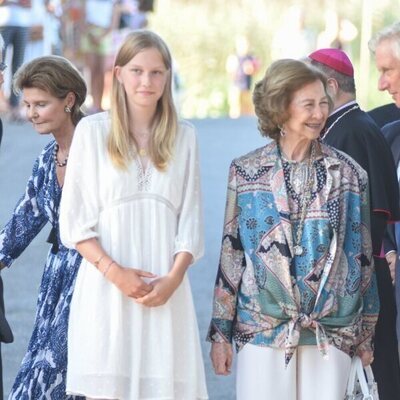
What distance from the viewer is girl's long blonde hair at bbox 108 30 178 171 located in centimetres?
550

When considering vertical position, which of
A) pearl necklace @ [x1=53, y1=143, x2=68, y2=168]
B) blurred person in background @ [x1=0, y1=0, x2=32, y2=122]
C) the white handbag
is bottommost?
the white handbag

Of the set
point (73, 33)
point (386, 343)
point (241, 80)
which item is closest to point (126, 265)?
point (386, 343)

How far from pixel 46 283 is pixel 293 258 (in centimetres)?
113

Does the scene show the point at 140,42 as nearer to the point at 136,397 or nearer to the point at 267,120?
the point at 267,120

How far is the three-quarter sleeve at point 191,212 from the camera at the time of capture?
5.55 metres

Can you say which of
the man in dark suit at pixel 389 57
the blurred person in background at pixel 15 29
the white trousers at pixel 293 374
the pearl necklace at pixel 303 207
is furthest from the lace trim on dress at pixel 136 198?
the blurred person in background at pixel 15 29

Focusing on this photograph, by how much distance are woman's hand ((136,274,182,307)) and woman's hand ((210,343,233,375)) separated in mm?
344

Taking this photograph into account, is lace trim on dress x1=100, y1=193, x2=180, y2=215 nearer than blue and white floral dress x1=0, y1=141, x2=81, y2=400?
Yes

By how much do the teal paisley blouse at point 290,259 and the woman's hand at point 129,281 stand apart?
0.38 m

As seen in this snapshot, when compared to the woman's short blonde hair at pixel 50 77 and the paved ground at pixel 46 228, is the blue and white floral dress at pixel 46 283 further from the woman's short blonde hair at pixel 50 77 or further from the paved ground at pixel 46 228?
the paved ground at pixel 46 228

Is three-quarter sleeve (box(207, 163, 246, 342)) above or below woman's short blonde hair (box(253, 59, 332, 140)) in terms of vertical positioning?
below

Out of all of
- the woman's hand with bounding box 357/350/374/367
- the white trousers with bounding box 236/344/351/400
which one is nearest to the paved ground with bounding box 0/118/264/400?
the woman's hand with bounding box 357/350/374/367

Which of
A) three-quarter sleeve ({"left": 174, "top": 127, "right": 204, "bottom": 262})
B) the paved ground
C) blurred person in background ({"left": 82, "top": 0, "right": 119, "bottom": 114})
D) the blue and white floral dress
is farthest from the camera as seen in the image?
blurred person in background ({"left": 82, "top": 0, "right": 119, "bottom": 114})

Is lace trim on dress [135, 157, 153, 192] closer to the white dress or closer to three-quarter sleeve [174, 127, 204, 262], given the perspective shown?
the white dress
